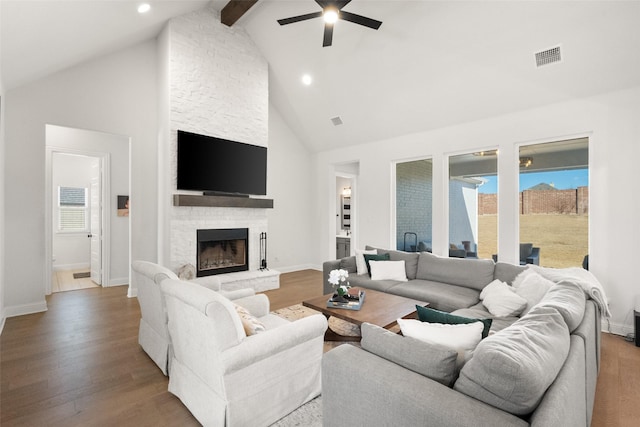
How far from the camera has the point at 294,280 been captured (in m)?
6.24

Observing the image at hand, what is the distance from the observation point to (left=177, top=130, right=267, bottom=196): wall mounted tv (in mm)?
4801

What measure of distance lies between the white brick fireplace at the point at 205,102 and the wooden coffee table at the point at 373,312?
2.51 meters

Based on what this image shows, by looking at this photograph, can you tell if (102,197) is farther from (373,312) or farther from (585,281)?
(585,281)

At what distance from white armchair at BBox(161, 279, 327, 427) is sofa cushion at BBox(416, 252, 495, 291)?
8.26 feet

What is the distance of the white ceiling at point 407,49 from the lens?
124 inches

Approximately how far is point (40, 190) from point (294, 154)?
4499 millimetres

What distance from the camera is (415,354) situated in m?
1.43

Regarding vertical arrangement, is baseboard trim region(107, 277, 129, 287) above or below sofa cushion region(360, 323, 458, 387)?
below

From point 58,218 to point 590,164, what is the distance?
9.96 metres

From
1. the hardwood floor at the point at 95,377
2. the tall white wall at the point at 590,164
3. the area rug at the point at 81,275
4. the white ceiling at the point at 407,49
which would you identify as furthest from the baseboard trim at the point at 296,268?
the area rug at the point at 81,275

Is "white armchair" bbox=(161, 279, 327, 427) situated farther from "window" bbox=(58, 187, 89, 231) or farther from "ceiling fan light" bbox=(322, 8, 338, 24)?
"window" bbox=(58, 187, 89, 231)

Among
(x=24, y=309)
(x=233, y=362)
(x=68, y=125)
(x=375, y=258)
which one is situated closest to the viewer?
(x=233, y=362)

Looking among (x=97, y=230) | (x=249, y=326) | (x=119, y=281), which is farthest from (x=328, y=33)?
(x=119, y=281)

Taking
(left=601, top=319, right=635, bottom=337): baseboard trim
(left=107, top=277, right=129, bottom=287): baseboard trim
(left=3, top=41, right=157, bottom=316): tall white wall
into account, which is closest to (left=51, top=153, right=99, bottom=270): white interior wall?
(left=107, top=277, right=129, bottom=287): baseboard trim
